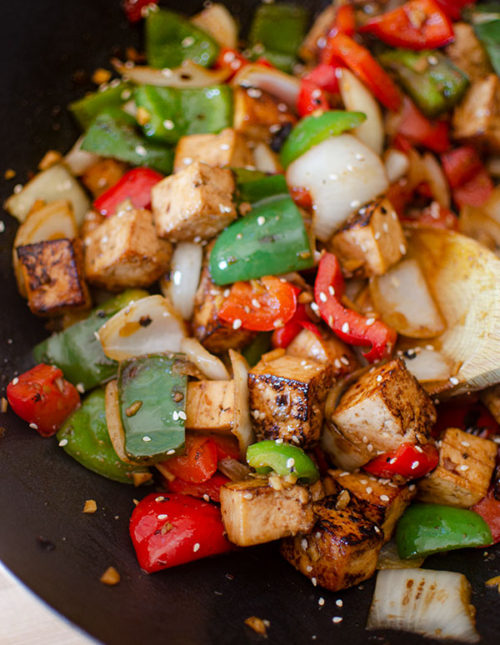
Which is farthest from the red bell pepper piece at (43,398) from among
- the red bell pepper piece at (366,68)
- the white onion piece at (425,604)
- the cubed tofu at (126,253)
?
the red bell pepper piece at (366,68)

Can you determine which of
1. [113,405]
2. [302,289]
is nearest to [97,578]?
[113,405]

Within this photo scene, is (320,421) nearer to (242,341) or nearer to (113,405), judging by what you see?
(242,341)

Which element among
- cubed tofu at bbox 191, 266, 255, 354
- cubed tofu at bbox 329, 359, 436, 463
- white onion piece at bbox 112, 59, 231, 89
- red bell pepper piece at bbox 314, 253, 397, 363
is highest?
white onion piece at bbox 112, 59, 231, 89

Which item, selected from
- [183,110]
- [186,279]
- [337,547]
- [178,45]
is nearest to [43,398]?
[186,279]

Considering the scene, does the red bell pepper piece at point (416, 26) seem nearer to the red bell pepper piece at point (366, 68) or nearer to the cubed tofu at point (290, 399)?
the red bell pepper piece at point (366, 68)

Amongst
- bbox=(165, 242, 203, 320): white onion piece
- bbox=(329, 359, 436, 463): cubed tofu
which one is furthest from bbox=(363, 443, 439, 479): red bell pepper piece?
bbox=(165, 242, 203, 320): white onion piece

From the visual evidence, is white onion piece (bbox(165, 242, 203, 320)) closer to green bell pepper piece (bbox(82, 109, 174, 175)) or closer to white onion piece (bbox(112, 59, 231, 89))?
green bell pepper piece (bbox(82, 109, 174, 175))

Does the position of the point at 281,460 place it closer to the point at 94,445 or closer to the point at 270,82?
the point at 94,445
